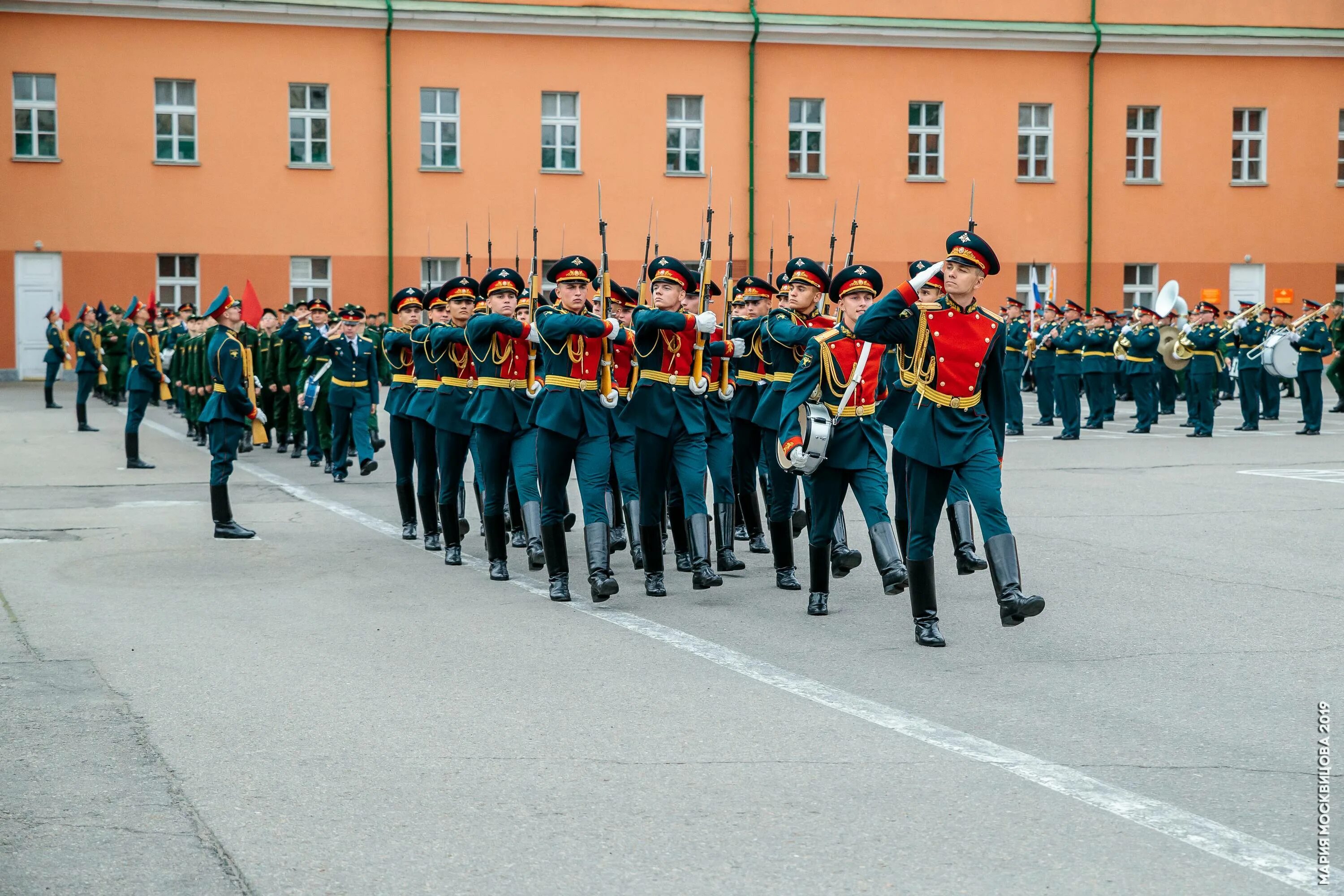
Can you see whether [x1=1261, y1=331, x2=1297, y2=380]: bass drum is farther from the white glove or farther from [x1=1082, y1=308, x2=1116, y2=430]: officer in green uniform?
the white glove

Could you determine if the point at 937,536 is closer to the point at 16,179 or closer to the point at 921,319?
the point at 921,319

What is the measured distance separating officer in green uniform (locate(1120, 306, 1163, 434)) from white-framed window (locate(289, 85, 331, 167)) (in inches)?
715

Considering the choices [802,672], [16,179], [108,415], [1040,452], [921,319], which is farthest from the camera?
[16,179]

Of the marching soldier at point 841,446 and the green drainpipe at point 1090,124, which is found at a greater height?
the green drainpipe at point 1090,124

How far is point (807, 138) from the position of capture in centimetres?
3944

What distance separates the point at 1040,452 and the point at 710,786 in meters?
15.9

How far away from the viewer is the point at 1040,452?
20719 millimetres

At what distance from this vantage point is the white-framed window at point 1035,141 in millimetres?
40312

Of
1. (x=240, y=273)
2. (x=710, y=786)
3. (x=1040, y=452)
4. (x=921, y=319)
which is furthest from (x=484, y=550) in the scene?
(x=240, y=273)

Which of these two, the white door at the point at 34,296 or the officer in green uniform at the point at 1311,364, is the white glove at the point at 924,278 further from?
the white door at the point at 34,296

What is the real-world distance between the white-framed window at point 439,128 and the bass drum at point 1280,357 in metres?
18.8

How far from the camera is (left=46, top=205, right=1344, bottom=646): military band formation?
7.87 metres

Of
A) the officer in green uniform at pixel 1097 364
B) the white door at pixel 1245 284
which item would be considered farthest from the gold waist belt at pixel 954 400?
the white door at pixel 1245 284

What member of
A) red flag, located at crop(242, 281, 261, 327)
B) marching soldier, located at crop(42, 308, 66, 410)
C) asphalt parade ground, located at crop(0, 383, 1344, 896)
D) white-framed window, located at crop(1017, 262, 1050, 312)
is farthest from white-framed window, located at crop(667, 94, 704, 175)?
asphalt parade ground, located at crop(0, 383, 1344, 896)
